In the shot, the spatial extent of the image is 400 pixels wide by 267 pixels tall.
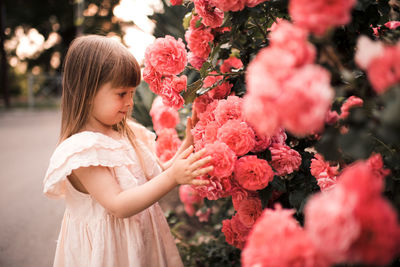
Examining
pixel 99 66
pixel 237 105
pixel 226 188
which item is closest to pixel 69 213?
pixel 99 66

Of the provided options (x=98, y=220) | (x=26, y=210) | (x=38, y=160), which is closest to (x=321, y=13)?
(x=98, y=220)

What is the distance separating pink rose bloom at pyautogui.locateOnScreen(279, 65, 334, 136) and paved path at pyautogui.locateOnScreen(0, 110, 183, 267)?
2.27 meters

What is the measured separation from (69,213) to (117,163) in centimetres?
37

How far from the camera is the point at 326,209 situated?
0.50 metres

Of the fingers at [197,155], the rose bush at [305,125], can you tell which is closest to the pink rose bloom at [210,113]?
the rose bush at [305,125]

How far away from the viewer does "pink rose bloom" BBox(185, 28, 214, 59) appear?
1.27 meters

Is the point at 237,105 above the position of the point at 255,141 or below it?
above

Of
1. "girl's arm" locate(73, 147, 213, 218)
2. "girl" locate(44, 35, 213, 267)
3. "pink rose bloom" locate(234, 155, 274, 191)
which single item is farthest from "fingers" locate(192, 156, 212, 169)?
"girl" locate(44, 35, 213, 267)

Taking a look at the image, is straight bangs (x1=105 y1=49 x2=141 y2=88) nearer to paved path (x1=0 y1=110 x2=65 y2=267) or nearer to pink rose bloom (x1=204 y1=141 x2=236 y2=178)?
pink rose bloom (x1=204 y1=141 x2=236 y2=178)

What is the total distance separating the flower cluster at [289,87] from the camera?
1.71ft

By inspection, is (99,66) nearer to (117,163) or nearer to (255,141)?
(117,163)

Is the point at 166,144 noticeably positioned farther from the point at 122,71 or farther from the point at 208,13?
the point at 208,13

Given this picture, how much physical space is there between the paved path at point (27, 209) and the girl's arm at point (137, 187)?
1341 mm

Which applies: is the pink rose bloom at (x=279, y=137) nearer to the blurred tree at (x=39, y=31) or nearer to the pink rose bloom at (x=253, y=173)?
the pink rose bloom at (x=253, y=173)
